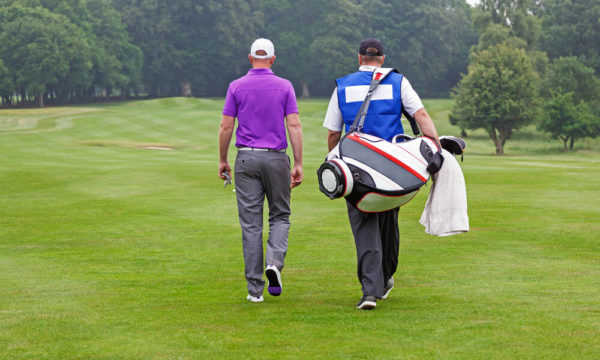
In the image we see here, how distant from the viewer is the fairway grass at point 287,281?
5.34m

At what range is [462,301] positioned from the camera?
6.76 meters

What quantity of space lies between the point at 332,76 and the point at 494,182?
85733mm

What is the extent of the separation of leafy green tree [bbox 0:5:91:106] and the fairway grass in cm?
6830

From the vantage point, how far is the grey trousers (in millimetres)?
7133

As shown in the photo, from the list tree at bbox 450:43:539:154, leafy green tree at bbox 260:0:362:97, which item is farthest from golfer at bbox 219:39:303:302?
leafy green tree at bbox 260:0:362:97

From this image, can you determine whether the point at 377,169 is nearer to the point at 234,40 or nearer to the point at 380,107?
the point at 380,107

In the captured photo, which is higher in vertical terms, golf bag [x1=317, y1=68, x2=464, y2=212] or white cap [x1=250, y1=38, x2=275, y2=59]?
white cap [x1=250, y1=38, x2=275, y2=59]

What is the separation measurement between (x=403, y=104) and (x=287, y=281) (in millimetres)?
2362

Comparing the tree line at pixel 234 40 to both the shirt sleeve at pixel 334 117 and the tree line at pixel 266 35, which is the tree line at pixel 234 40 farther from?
the shirt sleeve at pixel 334 117

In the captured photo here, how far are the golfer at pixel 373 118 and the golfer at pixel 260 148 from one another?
487 millimetres

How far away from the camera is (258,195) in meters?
7.22

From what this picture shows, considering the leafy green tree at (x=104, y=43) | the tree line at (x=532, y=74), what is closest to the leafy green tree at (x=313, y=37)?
the leafy green tree at (x=104, y=43)

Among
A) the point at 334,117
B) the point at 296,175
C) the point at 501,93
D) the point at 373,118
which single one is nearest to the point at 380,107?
the point at 373,118

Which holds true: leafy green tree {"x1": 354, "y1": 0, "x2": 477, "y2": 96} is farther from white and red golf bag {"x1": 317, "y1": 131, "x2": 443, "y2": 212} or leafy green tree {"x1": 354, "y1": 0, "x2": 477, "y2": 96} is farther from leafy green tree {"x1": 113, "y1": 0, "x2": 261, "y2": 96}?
white and red golf bag {"x1": 317, "y1": 131, "x2": 443, "y2": 212}
